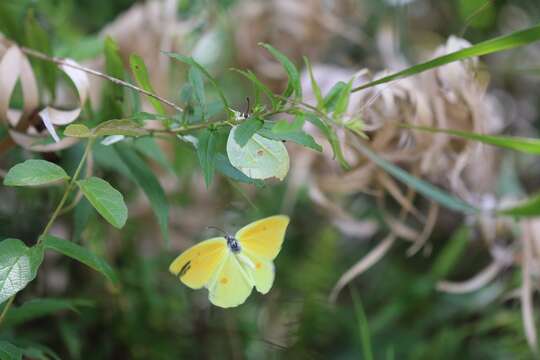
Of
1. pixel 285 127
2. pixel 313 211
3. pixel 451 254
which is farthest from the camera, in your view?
pixel 313 211

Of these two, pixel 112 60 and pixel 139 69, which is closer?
pixel 139 69

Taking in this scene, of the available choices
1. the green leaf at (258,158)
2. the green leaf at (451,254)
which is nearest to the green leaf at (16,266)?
the green leaf at (258,158)

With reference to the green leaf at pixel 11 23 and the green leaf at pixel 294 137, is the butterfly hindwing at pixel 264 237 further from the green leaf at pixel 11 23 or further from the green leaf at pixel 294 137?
the green leaf at pixel 11 23

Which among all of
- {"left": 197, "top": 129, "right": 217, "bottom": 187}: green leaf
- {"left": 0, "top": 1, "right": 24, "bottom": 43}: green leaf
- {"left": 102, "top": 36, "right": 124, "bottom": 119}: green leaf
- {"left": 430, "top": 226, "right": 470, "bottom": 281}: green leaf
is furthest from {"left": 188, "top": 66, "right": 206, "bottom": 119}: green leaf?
{"left": 430, "top": 226, "right": 470, "bottom": 281}: green leaf

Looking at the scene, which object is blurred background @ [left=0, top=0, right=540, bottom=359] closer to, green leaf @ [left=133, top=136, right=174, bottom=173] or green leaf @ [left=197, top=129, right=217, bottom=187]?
green leaf @ [left=133, top=136, right=174, bottom=173]

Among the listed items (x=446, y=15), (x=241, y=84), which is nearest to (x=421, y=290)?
(x=241, y=84)

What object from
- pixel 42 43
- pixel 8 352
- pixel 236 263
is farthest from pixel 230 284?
pixel 42 43

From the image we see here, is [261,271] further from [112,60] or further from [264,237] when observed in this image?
[112,60]

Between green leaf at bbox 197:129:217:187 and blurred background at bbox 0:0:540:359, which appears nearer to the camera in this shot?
green leaf at bbox 197:129:217:187
